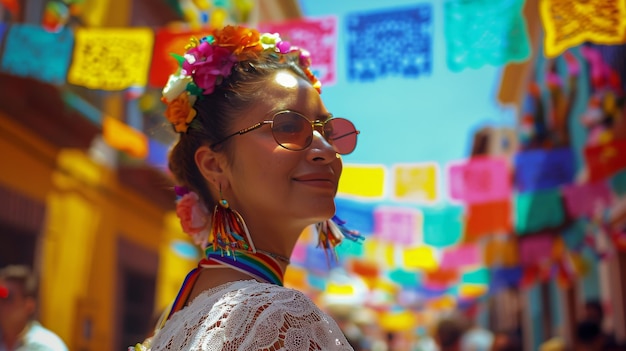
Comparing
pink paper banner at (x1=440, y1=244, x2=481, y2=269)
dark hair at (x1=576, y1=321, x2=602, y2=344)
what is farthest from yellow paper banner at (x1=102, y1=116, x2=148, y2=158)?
pink paper banner at (x1=440, y1=244, x2=481, y2=269)

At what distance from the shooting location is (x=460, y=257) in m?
13.1

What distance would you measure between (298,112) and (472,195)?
6596mm

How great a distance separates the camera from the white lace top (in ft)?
4.02

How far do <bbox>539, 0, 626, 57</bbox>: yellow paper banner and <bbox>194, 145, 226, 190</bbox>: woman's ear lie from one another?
3300 mm

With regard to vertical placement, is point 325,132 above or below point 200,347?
above

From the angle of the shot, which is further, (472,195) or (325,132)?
(472,195)

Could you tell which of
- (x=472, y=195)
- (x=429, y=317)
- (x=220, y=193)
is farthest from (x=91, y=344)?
(x=429, y=317)

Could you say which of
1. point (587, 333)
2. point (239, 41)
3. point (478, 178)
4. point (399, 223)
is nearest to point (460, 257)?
point (399, 223)

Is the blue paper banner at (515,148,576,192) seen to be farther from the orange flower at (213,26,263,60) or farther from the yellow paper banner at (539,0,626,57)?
the orange flower at (213,26,263,60)

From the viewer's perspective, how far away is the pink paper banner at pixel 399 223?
31.6ft

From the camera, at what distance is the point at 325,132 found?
167 cm

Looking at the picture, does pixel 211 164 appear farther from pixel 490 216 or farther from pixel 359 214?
pixel 359 214

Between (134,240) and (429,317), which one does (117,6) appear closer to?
(134,240)

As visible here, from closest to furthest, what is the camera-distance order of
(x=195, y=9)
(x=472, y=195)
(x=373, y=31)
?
(x=373, y=31)
(x=472, y=195)
(x=195, y=9)
